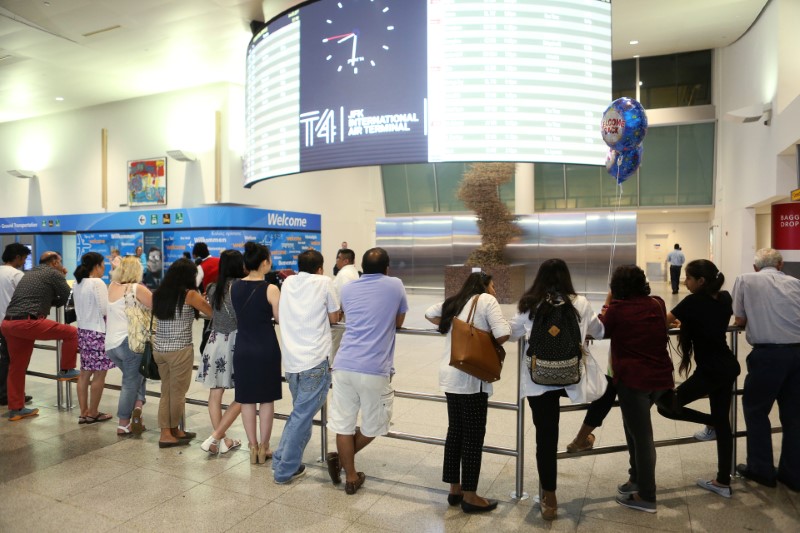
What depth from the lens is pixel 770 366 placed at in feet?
10.4

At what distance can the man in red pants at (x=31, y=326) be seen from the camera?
15.5 ft

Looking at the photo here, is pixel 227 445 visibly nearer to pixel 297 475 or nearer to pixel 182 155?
pixel 297 475

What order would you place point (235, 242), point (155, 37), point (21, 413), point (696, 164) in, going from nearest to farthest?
1. point (21, 413)
2. point (155, 37)
3. point (235, 242)
4. point (696, 164)

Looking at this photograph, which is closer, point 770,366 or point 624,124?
point 770,366

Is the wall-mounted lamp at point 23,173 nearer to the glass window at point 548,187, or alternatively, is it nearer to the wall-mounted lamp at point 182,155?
the wall-mounted lamp at point 182,155

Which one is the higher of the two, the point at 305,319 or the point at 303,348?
the point at 305,319

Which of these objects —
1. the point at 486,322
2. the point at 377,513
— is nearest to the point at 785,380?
the point at 486,322

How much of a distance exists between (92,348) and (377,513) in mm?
2938

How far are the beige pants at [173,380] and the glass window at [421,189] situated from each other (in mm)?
16299

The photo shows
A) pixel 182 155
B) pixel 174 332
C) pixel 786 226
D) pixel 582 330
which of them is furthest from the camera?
pixel 182 155

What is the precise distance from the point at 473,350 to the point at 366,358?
63 centimetres

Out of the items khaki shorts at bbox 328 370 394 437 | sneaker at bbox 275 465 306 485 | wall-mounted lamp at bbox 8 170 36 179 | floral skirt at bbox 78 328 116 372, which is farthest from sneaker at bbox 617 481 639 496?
wall-mounted lamp at bbox 8 170 36 179

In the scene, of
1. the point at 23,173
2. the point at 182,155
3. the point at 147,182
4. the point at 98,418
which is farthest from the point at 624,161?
the point at 23,173

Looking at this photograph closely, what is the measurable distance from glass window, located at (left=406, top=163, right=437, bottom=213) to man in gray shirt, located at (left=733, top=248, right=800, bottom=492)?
16719mm
